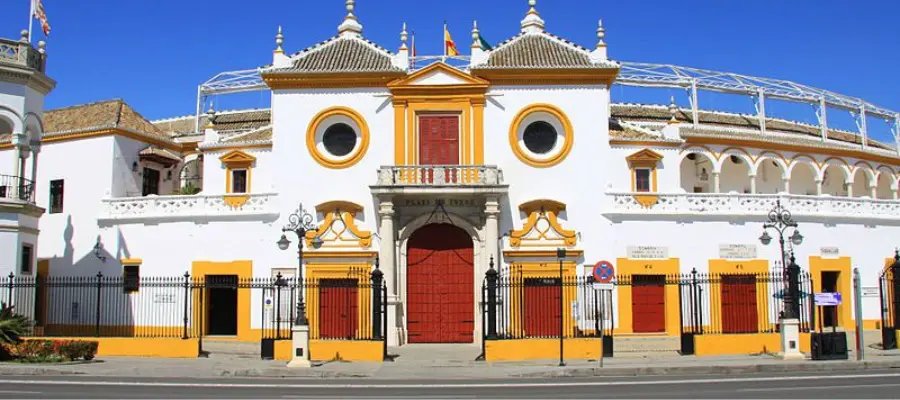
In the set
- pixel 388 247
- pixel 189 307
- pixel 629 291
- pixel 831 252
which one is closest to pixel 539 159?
pixel 629 291

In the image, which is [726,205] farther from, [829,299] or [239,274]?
[239,274]

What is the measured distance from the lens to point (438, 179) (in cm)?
2969

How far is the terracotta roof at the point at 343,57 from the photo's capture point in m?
31.2

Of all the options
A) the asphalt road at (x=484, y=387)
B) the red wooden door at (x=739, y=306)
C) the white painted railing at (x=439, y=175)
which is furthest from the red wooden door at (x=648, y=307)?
the asphalt road at (x=484, y=387)

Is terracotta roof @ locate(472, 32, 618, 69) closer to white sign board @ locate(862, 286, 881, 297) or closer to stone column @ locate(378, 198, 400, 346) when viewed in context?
stone column @ locate(378, 198, 400, 346)

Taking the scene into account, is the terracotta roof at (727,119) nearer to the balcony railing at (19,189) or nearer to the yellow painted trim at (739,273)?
the yellow painted trim at (739,273)

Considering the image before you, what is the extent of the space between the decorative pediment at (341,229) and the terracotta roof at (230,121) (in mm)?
14735

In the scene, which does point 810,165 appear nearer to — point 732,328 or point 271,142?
point 732,328

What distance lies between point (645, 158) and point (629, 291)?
5.37 meters

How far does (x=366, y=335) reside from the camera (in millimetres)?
28031

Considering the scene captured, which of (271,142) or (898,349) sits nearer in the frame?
(898,349)

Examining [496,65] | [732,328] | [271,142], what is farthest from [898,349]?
[271,142]

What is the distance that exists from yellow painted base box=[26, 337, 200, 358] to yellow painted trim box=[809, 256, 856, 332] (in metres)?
21.1

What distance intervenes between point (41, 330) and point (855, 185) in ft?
129
